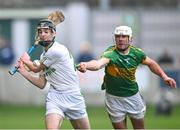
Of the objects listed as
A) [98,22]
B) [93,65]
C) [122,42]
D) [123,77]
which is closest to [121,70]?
[123,77]

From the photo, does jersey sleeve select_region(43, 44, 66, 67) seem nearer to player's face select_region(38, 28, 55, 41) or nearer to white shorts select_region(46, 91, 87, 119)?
player's face select_region(38, 28, 55, 41)

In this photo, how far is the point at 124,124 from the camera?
15.1m

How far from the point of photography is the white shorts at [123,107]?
14.9m

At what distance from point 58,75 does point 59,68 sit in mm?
97

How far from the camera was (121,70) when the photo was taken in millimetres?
14516

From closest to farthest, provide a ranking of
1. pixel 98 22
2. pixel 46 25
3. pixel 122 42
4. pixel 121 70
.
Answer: pixel 46 25 < pixel 122 42 < pixel 121 70 < pixel 98 22

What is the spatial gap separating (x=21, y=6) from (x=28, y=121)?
1359 cm

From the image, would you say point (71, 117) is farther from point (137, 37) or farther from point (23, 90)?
point (137, 37)

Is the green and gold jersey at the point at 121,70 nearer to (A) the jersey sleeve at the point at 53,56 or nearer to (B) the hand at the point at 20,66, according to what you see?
(A) the jersey sleeve at the point at 53,56

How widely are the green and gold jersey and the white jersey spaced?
679 millimetres

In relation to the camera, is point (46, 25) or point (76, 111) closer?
point (46, 25)

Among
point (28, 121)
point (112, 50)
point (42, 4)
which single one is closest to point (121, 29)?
point (112, 50)

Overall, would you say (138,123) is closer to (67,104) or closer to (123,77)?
(123,77)

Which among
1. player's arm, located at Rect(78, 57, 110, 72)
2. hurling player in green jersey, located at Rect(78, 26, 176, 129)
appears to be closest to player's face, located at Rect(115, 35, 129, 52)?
hurling player in green jersey, located at Rect(78, 26, 176, 129)
